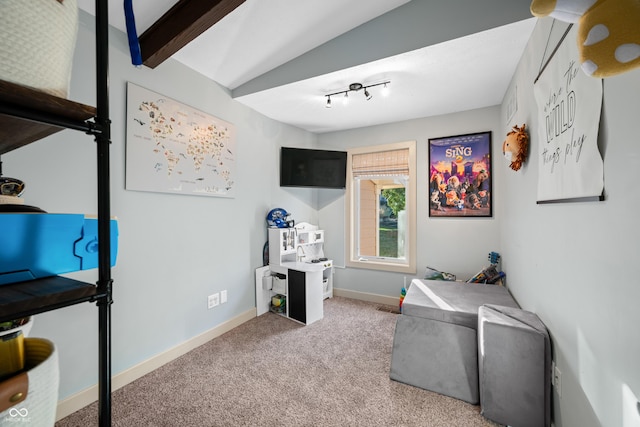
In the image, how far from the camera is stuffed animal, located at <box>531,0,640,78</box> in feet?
1.74

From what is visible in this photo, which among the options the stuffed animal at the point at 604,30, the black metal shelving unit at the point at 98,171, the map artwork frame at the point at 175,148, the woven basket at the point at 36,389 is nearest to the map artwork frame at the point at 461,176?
the map artwork frame at the point at 175,148

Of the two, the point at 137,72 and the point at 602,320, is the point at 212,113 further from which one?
the point at 602,320

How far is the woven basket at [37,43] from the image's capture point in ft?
1.43

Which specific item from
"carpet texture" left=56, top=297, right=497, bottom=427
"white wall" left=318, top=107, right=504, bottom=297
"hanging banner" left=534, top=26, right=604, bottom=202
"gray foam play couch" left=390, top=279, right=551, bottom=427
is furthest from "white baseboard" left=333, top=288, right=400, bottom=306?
"hanging banner" left=534, top=26, right=604, bottom=202

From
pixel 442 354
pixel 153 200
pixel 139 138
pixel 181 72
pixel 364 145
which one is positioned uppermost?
pixel 181 72

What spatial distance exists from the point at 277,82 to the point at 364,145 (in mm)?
1563

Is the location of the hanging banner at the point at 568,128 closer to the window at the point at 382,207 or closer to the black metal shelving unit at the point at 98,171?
the black metal shelving unit at the point at 98,171

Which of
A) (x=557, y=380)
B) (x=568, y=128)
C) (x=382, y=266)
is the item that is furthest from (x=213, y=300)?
(x=568, y=128)

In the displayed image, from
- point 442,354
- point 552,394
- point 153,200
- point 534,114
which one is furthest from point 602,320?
point 153,200

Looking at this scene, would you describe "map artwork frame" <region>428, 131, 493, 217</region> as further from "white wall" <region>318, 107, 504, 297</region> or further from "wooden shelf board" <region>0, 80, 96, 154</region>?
"wooden shelf board" <region>0, 80, 96, 154</region>

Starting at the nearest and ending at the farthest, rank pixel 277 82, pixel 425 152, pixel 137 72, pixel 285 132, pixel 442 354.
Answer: pixel 442 354, pixel 137 72, pixel 277 82, pixel 425 152, pixel 285 132

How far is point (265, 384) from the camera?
6.06 feet

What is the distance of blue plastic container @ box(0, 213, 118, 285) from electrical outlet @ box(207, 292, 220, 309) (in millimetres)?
1989

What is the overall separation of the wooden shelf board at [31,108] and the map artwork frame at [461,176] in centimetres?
317
